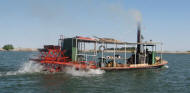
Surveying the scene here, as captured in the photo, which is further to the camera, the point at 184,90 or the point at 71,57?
the point at 71,57

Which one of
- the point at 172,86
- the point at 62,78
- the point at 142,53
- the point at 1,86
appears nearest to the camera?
the point at 1,86

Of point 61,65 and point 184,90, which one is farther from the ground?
point 61,65

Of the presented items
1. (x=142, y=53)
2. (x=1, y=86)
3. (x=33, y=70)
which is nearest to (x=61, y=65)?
(x=33, y=70)

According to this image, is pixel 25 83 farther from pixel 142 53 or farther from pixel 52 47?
pixel 142 53

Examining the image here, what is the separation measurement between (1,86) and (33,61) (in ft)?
23.0

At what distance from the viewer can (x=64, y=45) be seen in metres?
20.3

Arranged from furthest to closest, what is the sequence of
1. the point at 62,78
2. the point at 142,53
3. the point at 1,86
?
the point at 142,53
the point at 62,78
the point at 1,86

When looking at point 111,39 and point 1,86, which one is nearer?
point 1,86

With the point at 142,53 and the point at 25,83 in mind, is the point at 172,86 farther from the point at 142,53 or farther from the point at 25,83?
the point at 25,83

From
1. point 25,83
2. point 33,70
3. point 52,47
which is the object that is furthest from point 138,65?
point 25,83

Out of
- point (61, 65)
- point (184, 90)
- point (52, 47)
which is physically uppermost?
point (52, 47)

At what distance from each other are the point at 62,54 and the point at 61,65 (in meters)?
1.09

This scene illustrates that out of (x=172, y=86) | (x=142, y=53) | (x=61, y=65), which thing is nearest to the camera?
(x=172, y=86)

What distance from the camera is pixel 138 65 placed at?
2158cm
